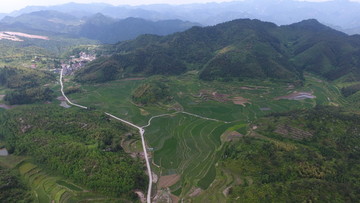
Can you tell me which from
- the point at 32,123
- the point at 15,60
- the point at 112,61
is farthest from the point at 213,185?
the point at 15,60

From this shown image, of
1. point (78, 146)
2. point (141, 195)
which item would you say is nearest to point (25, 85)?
point (78, 146)

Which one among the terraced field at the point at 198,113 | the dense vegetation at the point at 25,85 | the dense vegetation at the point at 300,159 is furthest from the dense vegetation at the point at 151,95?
the dense vegetation at the point at 300,159

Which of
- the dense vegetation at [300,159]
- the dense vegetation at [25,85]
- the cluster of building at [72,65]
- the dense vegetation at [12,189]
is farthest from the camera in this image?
the cluster of building at [72,65]

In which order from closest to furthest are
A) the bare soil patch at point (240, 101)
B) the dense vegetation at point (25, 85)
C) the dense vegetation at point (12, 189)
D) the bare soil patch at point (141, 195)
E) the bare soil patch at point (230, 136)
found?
the dense vegetation at point (12, 189)
the bare soil patch at point (141, 195)
the bare soil patch at point (230, 136)
the bare soil patch at point (240, 101)
the dense vegetation at point (25, 85)

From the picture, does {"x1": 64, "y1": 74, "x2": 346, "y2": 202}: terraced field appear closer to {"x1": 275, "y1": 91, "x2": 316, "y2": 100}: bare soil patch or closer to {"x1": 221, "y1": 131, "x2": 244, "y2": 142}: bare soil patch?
{"x1": 221, "y1": 131, "x2": 244, "y2": 142}: bare soil patch

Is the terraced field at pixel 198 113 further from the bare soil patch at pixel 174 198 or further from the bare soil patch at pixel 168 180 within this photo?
the bare soil patch at pixel 174 198

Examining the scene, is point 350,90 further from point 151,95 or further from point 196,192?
point 196,192

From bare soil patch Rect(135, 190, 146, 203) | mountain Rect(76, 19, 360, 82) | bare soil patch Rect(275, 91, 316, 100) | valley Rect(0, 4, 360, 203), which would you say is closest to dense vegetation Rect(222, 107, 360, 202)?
valley Rect(0, 4, 360, 203)
